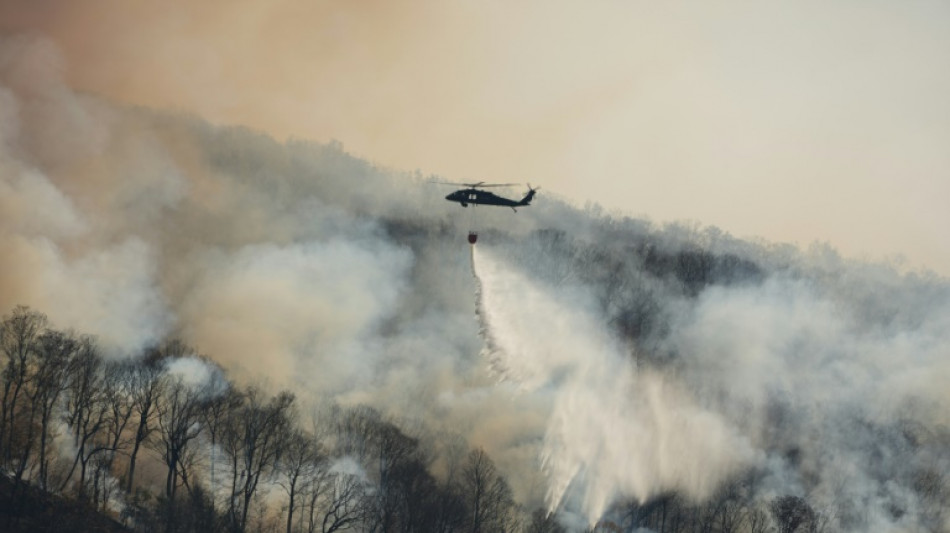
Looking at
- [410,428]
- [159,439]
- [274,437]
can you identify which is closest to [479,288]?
[410,428]

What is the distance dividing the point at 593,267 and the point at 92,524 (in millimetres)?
58099

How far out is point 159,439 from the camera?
239 ft

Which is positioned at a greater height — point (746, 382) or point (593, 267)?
point (593, 267)

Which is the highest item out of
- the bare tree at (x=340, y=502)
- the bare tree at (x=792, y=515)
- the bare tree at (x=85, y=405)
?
the bare tree at (x=85, y=405)

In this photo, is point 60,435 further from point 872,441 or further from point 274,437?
point 872,441

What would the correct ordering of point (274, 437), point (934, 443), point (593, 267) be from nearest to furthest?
point (274, 437), point (934, 443), point (593, 267)

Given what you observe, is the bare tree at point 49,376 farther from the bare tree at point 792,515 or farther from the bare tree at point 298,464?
the bare tree at point 792,515

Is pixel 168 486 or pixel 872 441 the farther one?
pixel 872 441

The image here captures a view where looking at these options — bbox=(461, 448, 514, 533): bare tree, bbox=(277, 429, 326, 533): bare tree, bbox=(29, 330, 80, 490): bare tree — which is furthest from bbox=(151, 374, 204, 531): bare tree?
bbox=(461, 448, 514, 533): bare tree

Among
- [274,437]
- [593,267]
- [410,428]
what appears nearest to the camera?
[274,437]

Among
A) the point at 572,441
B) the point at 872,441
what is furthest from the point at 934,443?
the point at 572,441

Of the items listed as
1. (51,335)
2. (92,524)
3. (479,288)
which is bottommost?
(92,524)

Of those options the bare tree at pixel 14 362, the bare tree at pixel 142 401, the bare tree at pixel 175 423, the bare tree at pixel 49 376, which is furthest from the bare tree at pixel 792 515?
the bare tree at pixel 14 362

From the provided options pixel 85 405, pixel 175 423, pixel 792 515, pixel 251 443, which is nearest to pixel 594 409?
pixel 792 515
